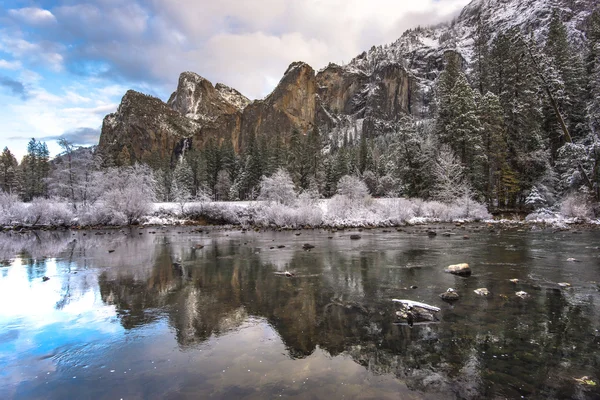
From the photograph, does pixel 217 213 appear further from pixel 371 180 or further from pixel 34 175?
pixel 34 175

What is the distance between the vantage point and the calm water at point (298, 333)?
5.24m

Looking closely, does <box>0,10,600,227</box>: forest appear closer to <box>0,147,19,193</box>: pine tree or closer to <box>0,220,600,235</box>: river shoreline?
<box>0,220,600,235</box>: river shoreline

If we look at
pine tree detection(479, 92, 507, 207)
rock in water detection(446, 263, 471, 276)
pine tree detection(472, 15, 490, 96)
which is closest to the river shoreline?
pine tree detection(479, 92, 507, 207)

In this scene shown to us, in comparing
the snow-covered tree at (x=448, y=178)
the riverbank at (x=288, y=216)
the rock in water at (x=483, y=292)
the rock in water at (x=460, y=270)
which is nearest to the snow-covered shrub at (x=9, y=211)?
the riverbank at (x=288, y=216)

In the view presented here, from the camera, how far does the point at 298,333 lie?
24.2 feet

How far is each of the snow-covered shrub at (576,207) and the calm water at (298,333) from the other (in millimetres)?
18489

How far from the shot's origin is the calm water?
524 centimetres

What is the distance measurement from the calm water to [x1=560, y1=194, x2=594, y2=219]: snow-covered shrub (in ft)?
60.7

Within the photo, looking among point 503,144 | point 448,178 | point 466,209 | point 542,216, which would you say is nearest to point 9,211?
point 448,178

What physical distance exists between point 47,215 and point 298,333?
43942 mm

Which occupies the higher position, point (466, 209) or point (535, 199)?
point (535, 199)

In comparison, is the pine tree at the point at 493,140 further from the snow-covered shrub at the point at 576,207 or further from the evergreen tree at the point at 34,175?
the evergreen tree at the point at 34,175

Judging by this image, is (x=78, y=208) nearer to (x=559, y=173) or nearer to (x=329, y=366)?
(x=329, y=366)

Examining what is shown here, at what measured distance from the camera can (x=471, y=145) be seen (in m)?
39.8
